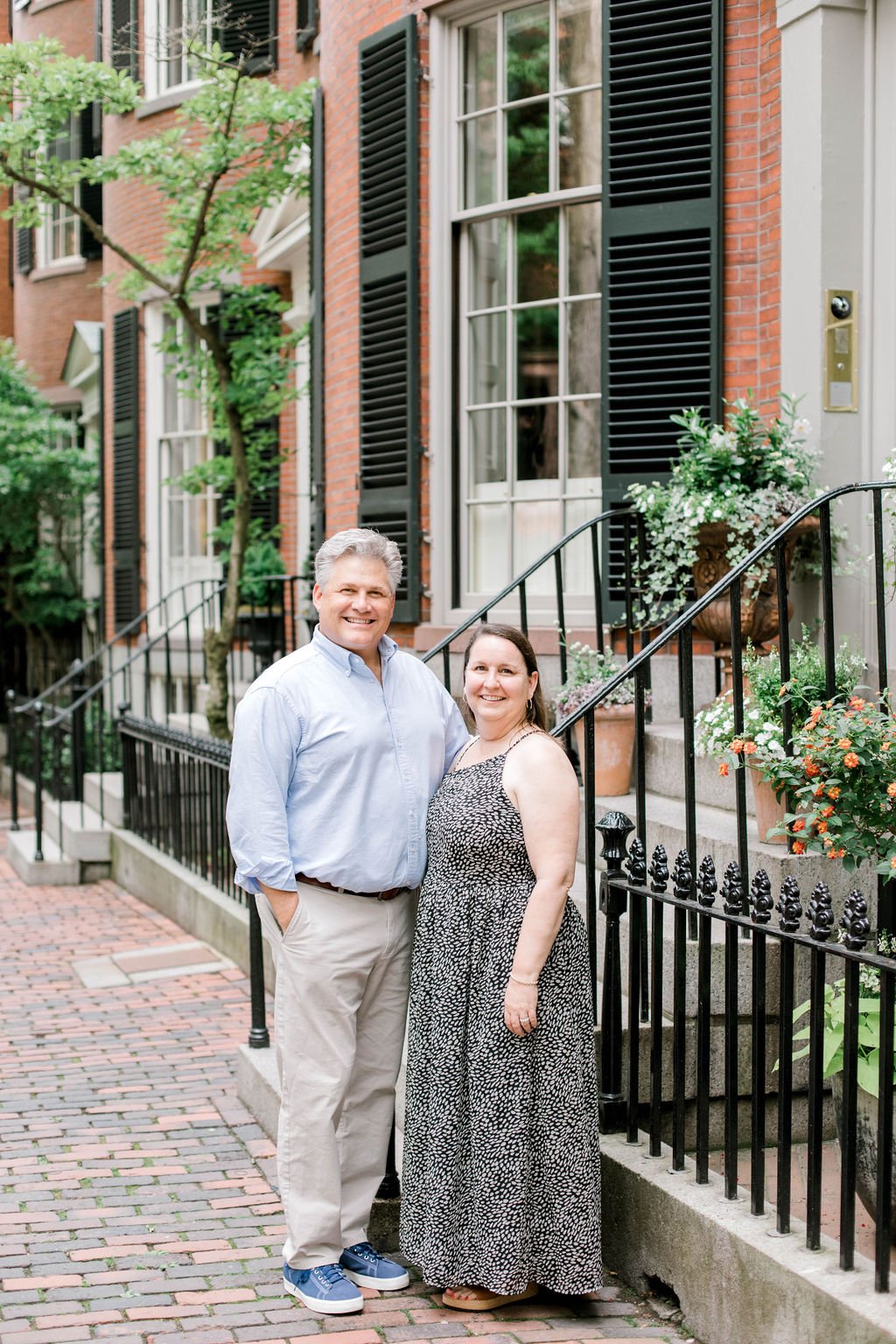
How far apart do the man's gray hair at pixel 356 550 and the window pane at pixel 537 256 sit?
3.87 metres

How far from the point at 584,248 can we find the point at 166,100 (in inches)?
282

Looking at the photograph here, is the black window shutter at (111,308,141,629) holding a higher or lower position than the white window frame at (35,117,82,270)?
lower

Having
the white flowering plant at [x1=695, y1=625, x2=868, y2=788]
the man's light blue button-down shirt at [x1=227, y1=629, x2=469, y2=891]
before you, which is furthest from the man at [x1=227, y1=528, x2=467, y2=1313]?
the white flowering plant at [x1=695, y1=625, x2=868, y2=788]

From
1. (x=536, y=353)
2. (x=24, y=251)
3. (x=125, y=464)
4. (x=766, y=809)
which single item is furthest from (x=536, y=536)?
(x=24, y=251)

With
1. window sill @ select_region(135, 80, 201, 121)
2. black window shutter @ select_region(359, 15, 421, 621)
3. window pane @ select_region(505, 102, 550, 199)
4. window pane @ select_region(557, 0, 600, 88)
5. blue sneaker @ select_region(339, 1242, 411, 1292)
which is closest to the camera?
blue sneaker @ select_region(339, 1242, 411, 1292)

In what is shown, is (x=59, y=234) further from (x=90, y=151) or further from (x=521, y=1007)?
(x=521, y=1007)

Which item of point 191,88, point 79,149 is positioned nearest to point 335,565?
point 191,88

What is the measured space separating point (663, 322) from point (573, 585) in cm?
139

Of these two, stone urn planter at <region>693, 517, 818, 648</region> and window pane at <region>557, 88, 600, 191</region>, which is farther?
window pane at <region>557, 88, 600, 191</region>

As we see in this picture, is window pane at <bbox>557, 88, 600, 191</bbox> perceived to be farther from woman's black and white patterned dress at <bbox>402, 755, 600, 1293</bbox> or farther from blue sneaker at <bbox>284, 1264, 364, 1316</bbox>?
blue sneaker at <bbox>284, 1264, 364, 1316</bbox>

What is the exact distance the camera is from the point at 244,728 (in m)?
3.62

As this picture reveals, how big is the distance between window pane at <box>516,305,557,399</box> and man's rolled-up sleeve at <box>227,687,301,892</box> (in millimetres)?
4064

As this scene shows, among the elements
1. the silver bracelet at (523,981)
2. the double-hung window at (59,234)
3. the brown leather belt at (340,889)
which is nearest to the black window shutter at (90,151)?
the double-hung window at (59,234)

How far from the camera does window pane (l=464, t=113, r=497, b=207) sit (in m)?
7.50
